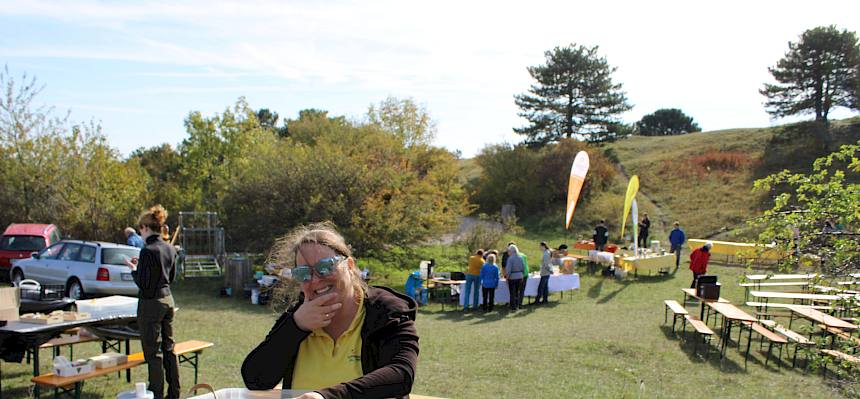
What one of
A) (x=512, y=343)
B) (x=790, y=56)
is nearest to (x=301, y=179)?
(x=512, y=343)

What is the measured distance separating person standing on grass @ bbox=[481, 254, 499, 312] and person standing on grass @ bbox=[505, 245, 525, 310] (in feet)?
1.23

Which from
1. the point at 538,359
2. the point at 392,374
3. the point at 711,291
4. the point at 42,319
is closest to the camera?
the point at 392,374

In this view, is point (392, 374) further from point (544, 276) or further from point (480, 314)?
point (544, 276)

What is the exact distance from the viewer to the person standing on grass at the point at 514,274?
47.4ft

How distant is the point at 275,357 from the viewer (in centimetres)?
215

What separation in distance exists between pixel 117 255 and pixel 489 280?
823 cm

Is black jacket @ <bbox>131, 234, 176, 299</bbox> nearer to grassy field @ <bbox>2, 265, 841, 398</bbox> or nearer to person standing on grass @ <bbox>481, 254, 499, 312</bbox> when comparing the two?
grassy field @ <bbox>2, 265, 841, 398</bbox>

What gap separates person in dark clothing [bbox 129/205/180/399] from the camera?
18.1 ft

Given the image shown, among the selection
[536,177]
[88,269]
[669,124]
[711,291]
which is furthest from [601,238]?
[669,124]

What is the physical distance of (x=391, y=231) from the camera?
58.6 ft

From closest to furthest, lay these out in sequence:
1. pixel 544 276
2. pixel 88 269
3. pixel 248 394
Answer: pixel 248 394
pixel 88 269
pixel 544 276

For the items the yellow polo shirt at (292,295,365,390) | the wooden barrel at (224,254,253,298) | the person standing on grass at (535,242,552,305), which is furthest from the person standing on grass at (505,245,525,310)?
the yellow polo shirt at (292,295,365,390)

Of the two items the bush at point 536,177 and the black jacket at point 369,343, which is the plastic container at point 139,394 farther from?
the bush at point 536,177

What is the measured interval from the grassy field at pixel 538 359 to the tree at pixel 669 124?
71.3 meters
